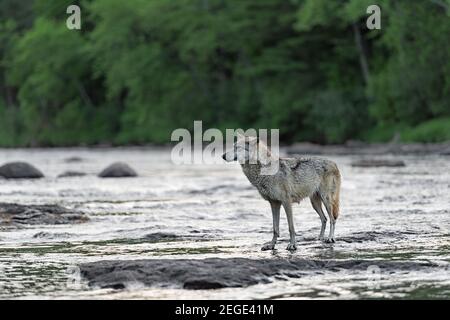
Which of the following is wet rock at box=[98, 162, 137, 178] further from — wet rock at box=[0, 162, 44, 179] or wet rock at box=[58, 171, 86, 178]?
wet rock at box=[0, 162, 44, 179]

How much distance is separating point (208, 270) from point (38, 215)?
8.64m

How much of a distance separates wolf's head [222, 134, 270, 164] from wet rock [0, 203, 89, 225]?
543 cm

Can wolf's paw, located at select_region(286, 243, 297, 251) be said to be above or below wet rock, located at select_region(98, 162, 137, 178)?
below

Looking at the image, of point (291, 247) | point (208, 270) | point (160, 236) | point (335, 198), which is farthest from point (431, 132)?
point (208, 270)

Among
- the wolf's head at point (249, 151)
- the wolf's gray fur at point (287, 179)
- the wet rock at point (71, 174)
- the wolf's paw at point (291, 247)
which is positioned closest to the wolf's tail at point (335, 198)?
the wolf's gray fur at point (287, 179)

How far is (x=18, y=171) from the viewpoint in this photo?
1441 inches

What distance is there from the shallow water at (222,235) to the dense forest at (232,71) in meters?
26.3

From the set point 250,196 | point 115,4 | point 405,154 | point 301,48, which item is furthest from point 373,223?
point 115,4

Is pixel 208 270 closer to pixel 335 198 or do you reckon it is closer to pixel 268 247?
pixel 268 247

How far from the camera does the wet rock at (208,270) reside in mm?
13172

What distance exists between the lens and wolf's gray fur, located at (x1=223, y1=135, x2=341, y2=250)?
1670cm

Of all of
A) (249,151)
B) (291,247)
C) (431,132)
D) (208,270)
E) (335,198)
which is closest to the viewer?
(208,270)

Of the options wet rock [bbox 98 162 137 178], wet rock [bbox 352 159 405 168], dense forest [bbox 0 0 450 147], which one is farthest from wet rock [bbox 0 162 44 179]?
dense forest [bbox 0 0 450 147]
